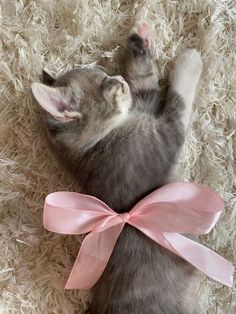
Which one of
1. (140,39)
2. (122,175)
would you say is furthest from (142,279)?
(140,39)

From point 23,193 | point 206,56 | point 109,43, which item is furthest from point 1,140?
Answer: point 206,56

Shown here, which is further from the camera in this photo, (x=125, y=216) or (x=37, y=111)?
(x=37, y=111)

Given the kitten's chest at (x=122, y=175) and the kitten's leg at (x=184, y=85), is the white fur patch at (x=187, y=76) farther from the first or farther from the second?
the kitten's chest at (x=122, y=175)

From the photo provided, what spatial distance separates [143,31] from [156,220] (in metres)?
0.62

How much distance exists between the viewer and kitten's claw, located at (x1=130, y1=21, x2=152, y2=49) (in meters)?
1.74

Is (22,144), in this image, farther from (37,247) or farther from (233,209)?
(233,209)

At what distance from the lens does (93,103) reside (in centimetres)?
165

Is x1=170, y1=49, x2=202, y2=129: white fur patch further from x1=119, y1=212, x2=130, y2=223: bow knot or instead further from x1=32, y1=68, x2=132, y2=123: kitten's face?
x1=119, y1=212, x2=130, y2=223: bow knot

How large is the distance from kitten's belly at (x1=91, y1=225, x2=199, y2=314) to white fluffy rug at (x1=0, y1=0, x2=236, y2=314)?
6.6 inches

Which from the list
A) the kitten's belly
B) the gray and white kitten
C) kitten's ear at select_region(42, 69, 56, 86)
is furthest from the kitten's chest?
kitten's ear at select_region(42, 69, 56, 86)

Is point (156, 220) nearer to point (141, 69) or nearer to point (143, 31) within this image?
point (141, 69)

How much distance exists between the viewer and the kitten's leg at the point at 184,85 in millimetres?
1694

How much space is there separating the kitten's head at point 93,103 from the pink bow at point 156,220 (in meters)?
0.22

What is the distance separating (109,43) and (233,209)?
26.7 inches
